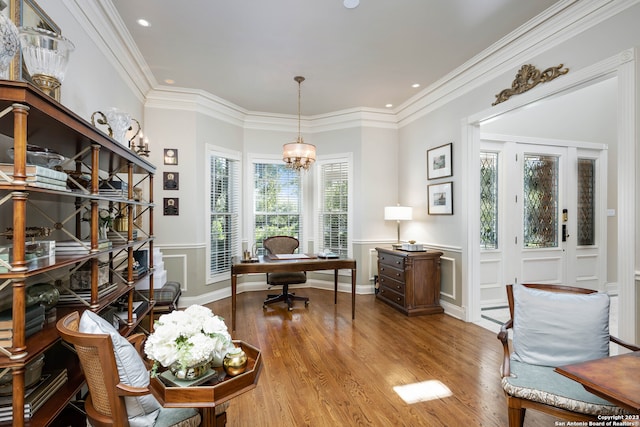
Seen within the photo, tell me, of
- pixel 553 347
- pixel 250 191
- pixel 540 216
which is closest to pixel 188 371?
pixel 553 347

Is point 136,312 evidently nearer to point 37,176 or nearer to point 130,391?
point 130,391

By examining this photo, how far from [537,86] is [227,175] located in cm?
435

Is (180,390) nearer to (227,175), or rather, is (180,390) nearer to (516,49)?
(516,49)

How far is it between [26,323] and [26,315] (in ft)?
0.12

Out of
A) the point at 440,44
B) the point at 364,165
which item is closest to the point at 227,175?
the point at 364,165

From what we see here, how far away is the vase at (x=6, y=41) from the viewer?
3.86 ft

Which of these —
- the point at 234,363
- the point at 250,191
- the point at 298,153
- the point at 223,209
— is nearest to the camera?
the point at 234,363

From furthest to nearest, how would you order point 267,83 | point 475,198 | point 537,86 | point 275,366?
point 267,83, point 475,198, point 537,86, point 275,366

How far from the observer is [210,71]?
3.88 m

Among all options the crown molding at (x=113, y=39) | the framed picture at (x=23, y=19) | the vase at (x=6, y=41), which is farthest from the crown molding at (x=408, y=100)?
the vase at (x=6, y=41)

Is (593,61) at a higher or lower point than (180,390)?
higher

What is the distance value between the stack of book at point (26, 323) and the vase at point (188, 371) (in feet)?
2.10

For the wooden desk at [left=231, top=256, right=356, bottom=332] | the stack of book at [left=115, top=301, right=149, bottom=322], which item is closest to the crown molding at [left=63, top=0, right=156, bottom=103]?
the stack of book at [left=115, top=301, right=149, bottom=322]

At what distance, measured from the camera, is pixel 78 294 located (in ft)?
6.62
